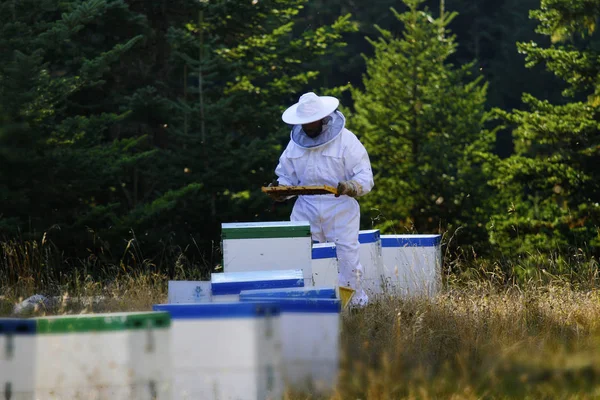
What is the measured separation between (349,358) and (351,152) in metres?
2.79

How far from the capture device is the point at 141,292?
24.0 ft

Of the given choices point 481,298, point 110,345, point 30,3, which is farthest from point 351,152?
point 30,3

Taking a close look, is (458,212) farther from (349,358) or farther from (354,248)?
(349,358)

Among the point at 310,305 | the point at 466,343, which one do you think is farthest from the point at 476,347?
the point at 310,305

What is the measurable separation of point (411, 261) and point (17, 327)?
16.0 feet

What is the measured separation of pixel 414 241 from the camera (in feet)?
25.8

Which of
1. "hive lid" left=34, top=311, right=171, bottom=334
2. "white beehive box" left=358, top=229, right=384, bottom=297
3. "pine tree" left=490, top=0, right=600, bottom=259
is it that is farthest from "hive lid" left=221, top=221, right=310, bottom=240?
"pine tree" left=490, top=0, right=600, bottom=259

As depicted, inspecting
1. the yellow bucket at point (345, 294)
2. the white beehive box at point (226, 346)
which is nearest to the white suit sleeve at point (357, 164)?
the yellow bucket at point (345, 294)

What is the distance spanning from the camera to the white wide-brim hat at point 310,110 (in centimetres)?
723

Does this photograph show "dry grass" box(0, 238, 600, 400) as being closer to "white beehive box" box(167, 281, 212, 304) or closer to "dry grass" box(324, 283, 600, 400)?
"dry grass" box(324, 283, 600, 400)

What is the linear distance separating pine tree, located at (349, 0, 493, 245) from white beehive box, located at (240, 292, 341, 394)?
49.2 ft

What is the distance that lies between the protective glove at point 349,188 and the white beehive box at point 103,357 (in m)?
3.55

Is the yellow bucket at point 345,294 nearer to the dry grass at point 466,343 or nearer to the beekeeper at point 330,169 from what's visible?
the dry grass at point 466,343

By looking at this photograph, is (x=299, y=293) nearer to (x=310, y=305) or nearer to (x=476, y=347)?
(x=310, y=305)
